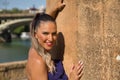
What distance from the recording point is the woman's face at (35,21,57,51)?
2.18 meters

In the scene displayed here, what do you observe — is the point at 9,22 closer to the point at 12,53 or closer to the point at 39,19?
the point at 12,53

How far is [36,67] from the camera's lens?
2098mm

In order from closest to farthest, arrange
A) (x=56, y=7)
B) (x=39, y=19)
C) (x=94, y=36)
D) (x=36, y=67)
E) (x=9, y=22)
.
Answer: (x=36, y=67)
(x=39, y=19)
(x=94, y=36)
(x=56, y=7)
(x=9, y=22)

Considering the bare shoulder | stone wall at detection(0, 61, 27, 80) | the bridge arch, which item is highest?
the bare shoulder

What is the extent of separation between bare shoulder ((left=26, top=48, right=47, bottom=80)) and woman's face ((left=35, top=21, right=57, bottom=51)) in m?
0.08

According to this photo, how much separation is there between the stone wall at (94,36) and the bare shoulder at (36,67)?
0.43 meters

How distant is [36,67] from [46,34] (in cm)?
20

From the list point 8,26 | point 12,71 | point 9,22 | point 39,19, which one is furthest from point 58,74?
point 8,26

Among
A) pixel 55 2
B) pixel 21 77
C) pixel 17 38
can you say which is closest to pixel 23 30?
pixel 17 38

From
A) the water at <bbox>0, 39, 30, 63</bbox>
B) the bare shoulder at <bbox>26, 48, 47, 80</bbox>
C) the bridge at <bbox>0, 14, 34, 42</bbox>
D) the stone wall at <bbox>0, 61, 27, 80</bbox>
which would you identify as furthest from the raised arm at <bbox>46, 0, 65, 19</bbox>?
the bridge at <bbox>0, 14, 34, 42</bbox>

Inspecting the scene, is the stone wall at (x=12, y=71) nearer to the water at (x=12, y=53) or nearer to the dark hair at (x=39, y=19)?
the dark hair at (x=39, y=19)

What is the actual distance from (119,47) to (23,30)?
73425 millimetres

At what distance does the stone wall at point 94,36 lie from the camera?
2340 millimetres

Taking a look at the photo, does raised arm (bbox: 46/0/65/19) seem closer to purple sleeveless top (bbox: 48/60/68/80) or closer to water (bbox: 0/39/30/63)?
purple sleeveless top (bbox: 48/60/68/80)
